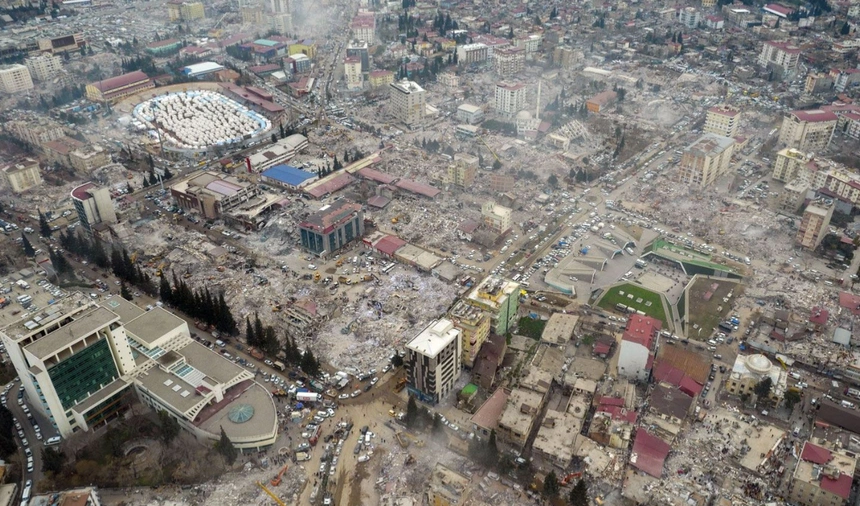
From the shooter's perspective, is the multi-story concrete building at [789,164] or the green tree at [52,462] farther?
the multi-story concrete building at [789,164]

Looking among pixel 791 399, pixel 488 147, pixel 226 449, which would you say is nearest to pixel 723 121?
pixel 488 147

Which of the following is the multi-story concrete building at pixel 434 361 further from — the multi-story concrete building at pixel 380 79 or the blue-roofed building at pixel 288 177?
the multi-story concrete building at pixel 380 79

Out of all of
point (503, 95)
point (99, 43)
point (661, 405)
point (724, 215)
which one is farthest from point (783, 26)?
point (99, 43)

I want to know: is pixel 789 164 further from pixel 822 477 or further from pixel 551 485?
pixel 551 485

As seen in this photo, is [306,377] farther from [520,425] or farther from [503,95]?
[503,95]

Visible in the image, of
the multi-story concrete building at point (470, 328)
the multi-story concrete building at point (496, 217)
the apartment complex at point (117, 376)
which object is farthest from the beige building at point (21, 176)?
the multi-story concrete building at point (470, 328)

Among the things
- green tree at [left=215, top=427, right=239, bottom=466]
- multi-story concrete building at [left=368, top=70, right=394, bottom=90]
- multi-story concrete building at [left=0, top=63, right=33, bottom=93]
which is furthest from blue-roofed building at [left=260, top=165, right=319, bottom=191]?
multi-story concrete building at [left=0, top=63, right=33, bottom=93]
